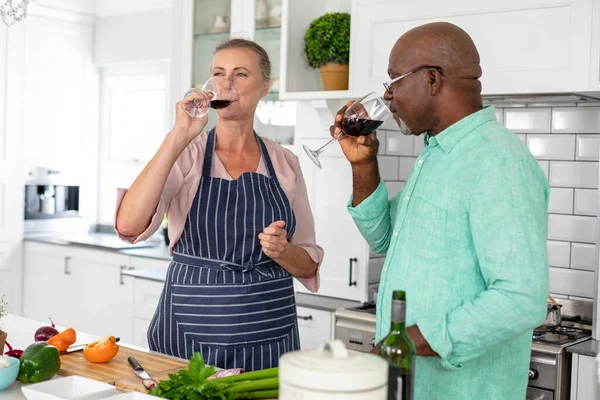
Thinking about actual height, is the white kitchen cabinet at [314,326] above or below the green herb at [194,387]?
below

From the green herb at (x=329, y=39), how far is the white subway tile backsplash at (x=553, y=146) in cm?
96

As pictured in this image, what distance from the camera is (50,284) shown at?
216 inches

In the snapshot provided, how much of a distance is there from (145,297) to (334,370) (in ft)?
11.3

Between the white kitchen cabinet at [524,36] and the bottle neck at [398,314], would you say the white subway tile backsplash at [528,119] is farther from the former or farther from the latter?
the bottle neck at [398,314]

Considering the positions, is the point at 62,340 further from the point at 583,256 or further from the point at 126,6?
the point at 126,6

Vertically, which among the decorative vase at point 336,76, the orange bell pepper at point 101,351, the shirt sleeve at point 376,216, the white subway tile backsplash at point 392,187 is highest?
the decorative vase at point 336,76

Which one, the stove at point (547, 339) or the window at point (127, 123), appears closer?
the stove at point (547, 339)

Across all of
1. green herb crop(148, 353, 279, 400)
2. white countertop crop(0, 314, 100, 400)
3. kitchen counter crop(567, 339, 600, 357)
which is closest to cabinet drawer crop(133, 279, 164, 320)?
white countertop crop(0, 314, 100, 400)

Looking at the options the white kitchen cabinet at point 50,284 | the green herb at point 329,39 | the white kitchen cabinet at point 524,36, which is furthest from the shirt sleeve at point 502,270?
the white kitchen cabinet at point 50,284

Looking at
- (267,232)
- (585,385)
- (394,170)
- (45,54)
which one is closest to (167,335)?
(267,232)

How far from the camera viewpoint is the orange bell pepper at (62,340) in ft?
6.83

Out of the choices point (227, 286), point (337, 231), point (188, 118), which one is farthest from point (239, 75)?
point (337, 231)

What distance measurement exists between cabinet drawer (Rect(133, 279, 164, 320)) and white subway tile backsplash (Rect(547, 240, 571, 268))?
2096 millimetres

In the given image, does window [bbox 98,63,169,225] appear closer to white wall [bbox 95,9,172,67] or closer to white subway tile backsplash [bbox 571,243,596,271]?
white wall [bbox 95,9,172,67]
